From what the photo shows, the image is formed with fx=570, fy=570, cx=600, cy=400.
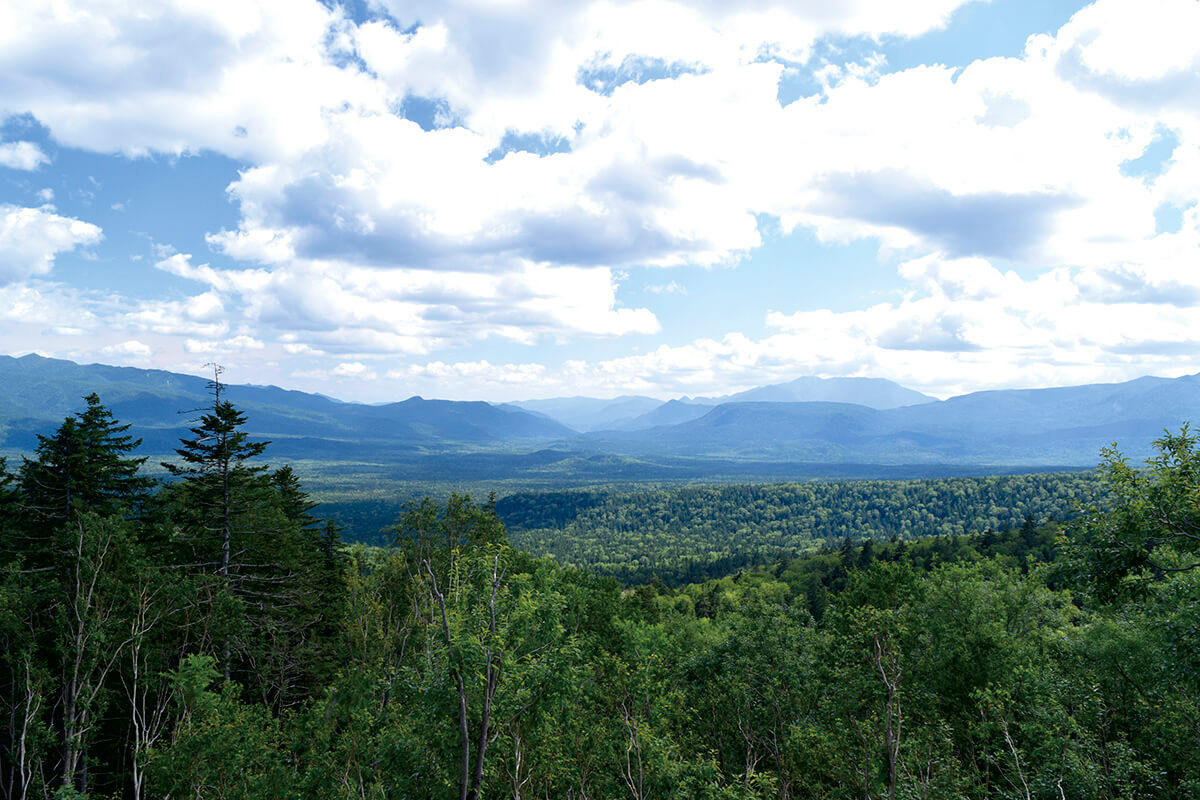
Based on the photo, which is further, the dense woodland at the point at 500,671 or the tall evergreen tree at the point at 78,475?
the tall evergreen tree at the point at 78,475

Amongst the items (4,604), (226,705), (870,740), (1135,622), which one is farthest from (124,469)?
(1135,622)

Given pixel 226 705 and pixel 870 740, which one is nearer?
pixel 870 740

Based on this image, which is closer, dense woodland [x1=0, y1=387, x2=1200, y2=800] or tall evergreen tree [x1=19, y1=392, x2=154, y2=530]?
dense woodland [x1=0, y1=387, x2=1200, y2=800]

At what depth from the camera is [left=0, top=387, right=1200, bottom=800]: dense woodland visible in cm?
1295

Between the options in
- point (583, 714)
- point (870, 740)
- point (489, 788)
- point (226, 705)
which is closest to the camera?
point (489, 788)

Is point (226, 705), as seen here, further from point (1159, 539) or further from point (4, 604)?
point (1159, 539)

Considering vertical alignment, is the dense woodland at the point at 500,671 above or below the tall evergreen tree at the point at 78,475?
below

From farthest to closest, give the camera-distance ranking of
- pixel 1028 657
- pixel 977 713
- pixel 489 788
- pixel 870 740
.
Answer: pixel 1028 657 < pixel 977 713 < pixel 870 740 < pixel 489 788

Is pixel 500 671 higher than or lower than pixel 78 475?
lower

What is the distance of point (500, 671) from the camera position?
12.2 m

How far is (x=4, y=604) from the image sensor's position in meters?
18.1

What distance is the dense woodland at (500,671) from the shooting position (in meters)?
13.0

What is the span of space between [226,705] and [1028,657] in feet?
112

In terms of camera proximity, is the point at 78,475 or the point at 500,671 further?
the point at 78,475
